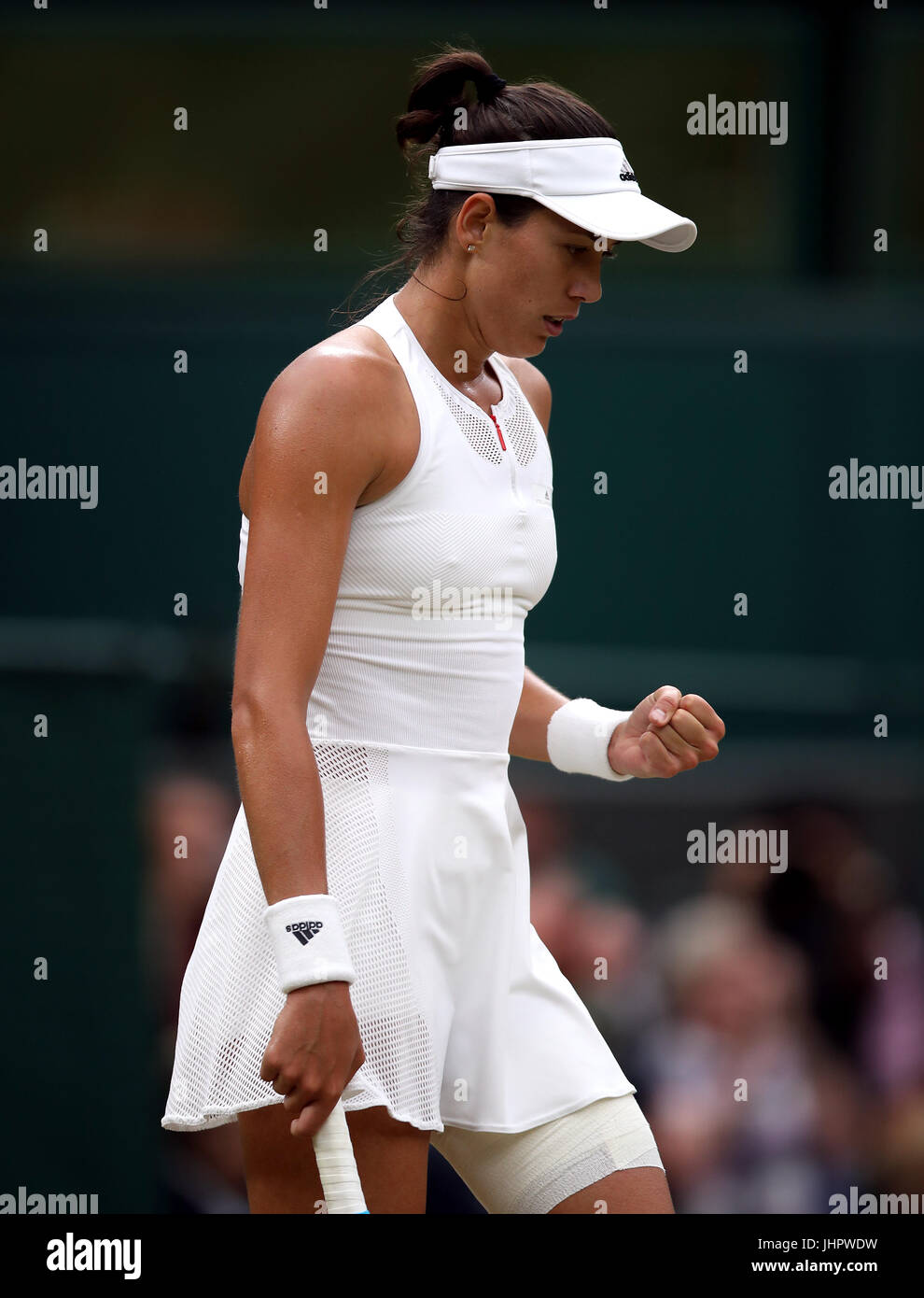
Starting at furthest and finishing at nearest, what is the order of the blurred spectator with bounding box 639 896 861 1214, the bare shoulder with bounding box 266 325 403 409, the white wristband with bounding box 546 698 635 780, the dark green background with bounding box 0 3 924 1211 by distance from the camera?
the dark green background with bounding box 0 3 924 1211 → the blurred spectator with bounding box 639 896 861 1214 → the white wristband with bounding box 546 698 635 780 → the bare shoulder with bounding box 266 325 403 409

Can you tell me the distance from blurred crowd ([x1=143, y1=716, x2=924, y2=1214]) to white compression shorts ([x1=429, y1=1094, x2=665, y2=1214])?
4.76ft

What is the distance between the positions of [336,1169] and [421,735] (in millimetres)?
477

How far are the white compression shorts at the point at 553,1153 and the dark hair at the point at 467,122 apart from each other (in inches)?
40.5

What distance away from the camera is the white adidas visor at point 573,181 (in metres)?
2.10

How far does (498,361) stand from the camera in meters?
2.39

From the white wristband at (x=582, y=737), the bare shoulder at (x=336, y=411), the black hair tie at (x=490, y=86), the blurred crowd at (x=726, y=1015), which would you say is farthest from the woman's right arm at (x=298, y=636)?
the blurred crowd at (x=726, y=1015)

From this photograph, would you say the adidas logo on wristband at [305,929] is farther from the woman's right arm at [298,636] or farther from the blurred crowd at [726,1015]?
the blurred crowd at [726,1015]

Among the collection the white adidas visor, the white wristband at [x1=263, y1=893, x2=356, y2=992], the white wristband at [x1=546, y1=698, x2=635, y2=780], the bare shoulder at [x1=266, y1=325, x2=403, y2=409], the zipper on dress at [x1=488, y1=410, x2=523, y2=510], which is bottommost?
the white wristband at [x1=263, y1=893, x2=356, y2=992]

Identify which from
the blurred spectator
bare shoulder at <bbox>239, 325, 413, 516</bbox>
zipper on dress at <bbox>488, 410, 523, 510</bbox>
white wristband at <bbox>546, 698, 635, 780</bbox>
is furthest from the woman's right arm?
the blurred spectator

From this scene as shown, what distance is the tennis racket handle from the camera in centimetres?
189

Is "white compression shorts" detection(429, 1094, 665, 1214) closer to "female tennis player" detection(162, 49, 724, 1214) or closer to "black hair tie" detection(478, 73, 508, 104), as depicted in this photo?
"female tennis player" detection(162, 49, 724, 1214)

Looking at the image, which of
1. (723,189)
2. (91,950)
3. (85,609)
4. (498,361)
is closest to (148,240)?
(85,609)
